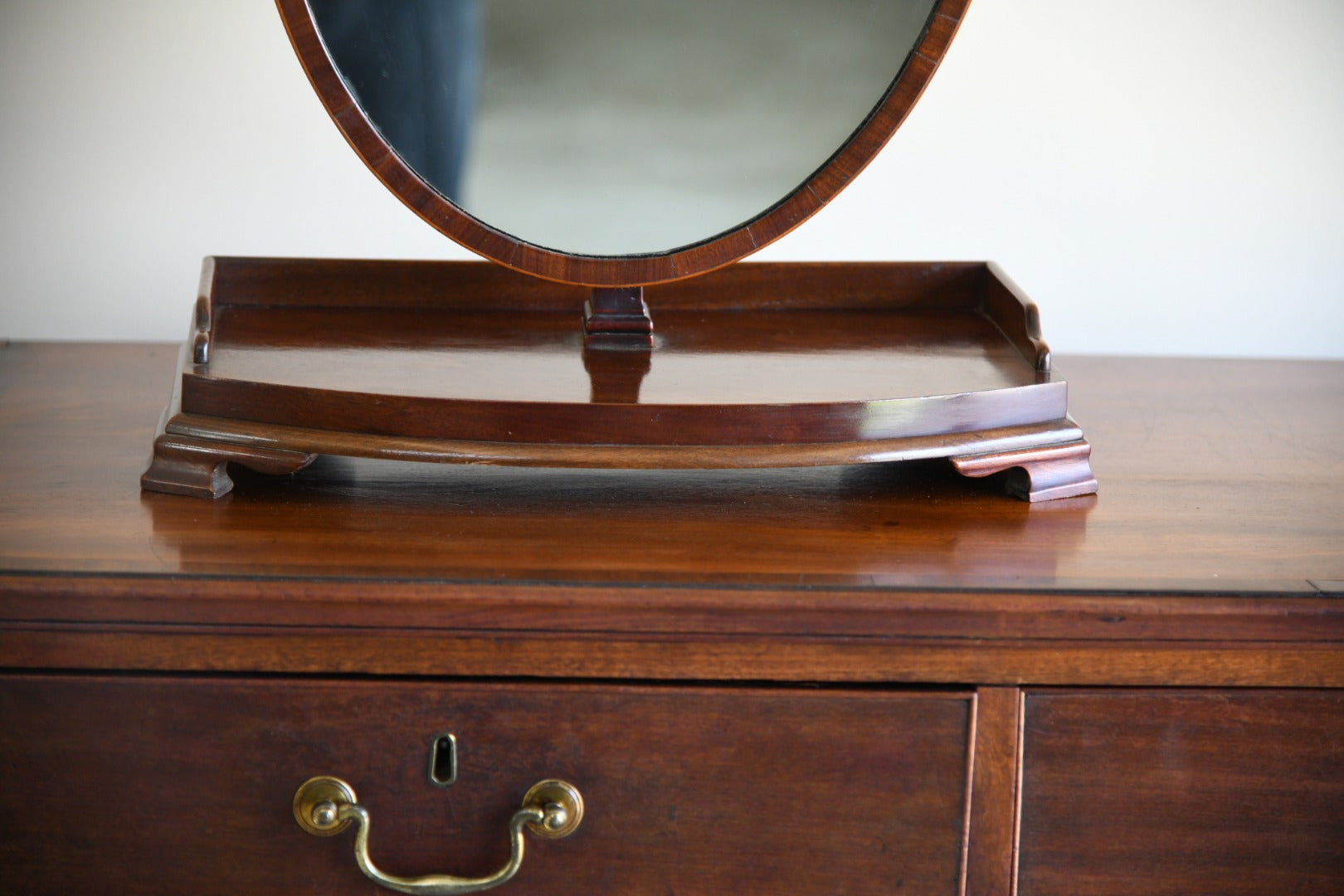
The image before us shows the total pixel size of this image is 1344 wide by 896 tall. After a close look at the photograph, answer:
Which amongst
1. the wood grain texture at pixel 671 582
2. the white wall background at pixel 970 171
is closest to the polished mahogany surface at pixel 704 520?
the wood grain texture at pixel 671 582

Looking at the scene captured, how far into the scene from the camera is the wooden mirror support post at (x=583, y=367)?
2.41 ft

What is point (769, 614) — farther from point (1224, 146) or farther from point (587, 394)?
point (1224, 146)

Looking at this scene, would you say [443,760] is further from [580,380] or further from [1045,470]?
[1045,470]

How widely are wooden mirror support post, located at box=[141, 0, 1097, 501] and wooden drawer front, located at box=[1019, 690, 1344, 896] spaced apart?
17cm

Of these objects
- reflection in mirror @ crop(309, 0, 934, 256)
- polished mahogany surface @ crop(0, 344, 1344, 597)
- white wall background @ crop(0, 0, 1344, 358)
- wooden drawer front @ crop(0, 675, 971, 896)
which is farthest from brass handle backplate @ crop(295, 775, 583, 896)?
white wall background @ crop(0, 0, 1344, 358)

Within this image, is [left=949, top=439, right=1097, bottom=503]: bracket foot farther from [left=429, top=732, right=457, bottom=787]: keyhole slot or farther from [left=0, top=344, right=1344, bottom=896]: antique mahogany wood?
[left=429, top=732, right=457, bottom=787]: keyhole slot

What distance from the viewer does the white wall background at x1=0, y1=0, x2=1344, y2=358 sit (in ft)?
3.58

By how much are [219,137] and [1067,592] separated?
0.82 metres

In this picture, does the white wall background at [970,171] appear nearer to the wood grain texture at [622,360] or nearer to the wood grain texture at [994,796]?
the wood grain texture at [622,360]

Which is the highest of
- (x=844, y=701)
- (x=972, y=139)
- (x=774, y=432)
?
(x=972, y=139)

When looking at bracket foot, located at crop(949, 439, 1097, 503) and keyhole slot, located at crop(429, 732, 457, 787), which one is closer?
keyhole slot, located at crop(429, 732, 457, 787)

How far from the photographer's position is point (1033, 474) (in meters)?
0.78

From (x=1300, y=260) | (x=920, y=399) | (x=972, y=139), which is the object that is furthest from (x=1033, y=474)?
(x=1300, y=260)

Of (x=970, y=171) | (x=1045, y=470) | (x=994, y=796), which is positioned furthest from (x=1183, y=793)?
(x=970, y=171)
